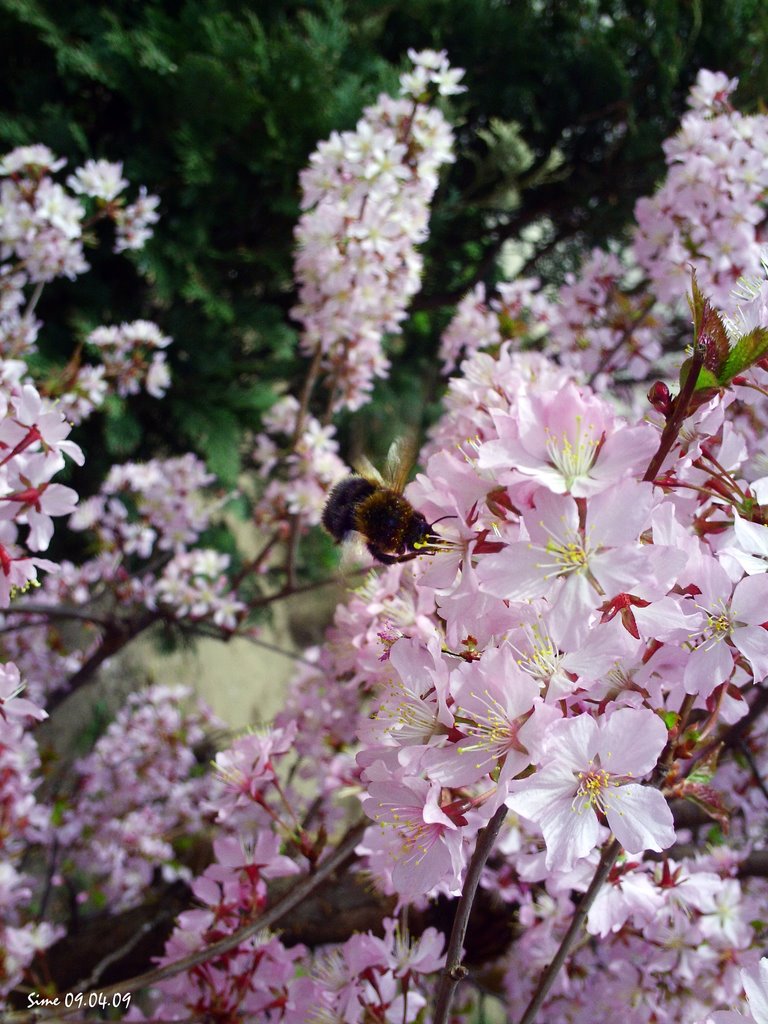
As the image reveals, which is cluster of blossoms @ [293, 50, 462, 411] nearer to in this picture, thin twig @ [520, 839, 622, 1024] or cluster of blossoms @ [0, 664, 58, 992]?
cluster of blossoms @ [0, 664, 58, 992]

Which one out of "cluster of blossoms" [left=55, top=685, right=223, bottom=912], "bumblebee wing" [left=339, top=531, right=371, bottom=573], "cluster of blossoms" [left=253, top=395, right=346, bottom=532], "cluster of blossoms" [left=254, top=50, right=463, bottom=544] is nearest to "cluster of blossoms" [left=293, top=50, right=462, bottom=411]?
"cluster of blossoms" [left=254, top=50, right=463, bottom=544]

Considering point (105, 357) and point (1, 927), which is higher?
point (105, 357)

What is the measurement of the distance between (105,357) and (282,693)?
3.52 metres

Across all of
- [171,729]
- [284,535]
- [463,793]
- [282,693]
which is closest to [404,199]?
[284,535]

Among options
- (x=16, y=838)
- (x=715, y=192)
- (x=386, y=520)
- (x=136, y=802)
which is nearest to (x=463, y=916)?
(x=386, y=520)

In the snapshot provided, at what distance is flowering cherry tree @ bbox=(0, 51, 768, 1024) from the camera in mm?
617

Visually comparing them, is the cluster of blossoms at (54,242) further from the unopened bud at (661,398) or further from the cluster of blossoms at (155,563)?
the unopened bud at (661,398)

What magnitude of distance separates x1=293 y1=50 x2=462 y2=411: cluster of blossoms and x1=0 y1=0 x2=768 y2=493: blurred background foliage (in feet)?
4.16

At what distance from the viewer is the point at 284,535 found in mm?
2229

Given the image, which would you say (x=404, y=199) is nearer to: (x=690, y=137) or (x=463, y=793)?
(x=690, y=137)

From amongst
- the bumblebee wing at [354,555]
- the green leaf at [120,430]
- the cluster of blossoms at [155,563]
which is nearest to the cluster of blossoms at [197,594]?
the cluster of blossoms at [155,563]

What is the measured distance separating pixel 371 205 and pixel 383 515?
3.94 feet

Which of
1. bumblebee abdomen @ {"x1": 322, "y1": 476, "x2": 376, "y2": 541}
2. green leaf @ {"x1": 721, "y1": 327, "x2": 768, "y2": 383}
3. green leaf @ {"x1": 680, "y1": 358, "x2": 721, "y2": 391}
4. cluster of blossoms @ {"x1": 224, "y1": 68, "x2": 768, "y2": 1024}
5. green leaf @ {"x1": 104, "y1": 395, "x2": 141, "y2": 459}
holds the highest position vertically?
green leaf @ {"x1": 104, "y1": 395, "x2": 141, "y2": 459}

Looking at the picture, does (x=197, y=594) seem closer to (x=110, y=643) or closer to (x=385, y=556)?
(x=110, y=643)
